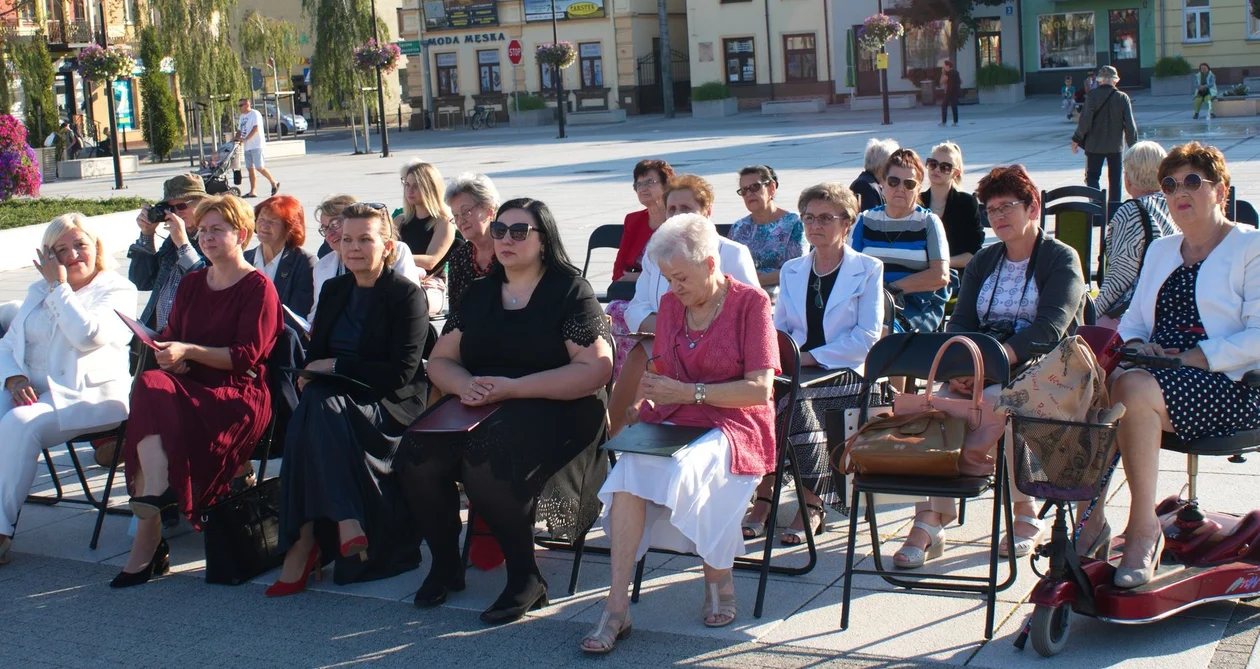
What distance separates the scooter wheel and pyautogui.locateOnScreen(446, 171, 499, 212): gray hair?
365 cm

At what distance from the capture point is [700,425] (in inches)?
185

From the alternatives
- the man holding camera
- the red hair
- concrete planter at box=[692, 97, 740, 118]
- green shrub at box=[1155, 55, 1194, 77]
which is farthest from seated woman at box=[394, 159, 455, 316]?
concrete planter at box=[692, 97, 740, 118]

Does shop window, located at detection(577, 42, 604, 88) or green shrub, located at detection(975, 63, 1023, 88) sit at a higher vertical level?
shop window, located at detection(577, 42, 604, 88)

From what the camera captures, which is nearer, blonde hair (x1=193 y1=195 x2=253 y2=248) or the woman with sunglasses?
blonde hair (x1=193 y1=195 x2=253 y2=248)

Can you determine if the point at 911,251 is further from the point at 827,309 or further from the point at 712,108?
the point at 712,108

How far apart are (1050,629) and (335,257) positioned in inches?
162

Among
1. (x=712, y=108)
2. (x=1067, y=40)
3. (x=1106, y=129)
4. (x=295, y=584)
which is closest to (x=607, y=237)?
(x=295, y=584)

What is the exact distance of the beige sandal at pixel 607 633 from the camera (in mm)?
4363

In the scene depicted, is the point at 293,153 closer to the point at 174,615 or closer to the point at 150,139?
the point at 150,139

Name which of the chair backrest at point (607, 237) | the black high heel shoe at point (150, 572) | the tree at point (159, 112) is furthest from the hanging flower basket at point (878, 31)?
the black high heel shoe at point (150, 572)

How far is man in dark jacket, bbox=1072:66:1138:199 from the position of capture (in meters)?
14.6

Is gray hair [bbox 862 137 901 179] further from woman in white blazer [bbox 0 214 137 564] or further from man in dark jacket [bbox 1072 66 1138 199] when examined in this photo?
man in dark jacket [bbox 1072 66 1138 199]

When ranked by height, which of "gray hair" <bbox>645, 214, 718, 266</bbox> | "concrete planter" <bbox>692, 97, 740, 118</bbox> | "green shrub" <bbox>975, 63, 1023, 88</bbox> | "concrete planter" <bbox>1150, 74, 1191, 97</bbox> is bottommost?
"gray hair" <bbox>645, 214, 718, 266</bbox>

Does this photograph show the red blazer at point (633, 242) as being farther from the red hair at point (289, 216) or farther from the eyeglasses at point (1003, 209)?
the eyeglasses at point (1003, 209)
